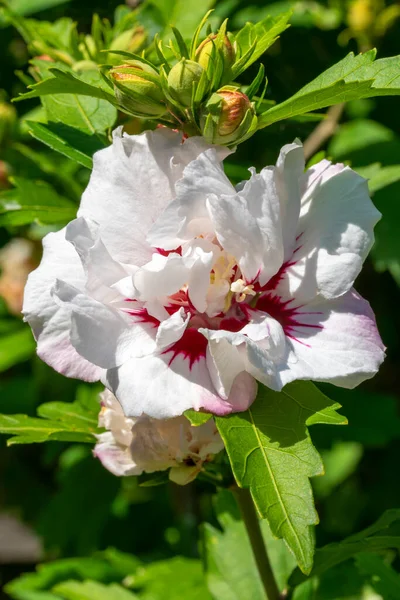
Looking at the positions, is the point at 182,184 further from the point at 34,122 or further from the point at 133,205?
the point at 34,122

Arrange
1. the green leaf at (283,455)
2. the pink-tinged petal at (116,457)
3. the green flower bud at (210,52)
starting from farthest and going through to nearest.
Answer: the pink-tinged petal at (116,457)
the green flower bud at (210,52)
the green leaf at (283,455)

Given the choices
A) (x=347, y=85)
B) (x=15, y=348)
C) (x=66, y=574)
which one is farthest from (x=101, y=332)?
(x=15, y=348)

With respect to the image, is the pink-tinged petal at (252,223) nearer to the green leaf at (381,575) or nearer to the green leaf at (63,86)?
the green leaf at (63,86)

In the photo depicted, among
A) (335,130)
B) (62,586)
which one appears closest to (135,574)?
(62,586)

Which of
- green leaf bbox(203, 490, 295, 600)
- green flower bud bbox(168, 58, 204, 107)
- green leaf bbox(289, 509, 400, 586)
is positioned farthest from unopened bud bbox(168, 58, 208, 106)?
green leaf bbox(203, 490, 295, 600)

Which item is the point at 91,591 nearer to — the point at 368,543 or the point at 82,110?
the point at 368,543

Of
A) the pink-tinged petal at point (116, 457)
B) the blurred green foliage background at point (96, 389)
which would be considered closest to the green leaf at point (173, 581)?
the blurred green foliage background at point (96, 389)
